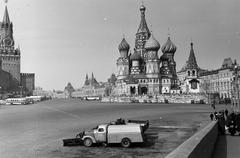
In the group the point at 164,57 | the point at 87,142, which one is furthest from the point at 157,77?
the point at 87,142

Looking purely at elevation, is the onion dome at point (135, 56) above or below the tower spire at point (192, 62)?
above

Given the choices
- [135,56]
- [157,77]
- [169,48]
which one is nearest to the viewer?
[157,77]

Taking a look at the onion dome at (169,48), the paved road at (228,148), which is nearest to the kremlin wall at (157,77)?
the onion dome at (169,48)

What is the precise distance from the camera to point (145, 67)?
14238 centimetres

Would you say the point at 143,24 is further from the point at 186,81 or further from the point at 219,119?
the point at 219,119

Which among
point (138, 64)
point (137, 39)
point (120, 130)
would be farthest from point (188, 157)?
point (137, 39)

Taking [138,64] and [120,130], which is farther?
[138,64]

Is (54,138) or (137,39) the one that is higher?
(137,39)

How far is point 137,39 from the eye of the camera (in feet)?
491

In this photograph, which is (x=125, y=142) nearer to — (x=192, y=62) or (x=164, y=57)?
(x=192, y=62)

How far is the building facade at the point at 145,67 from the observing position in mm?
131250

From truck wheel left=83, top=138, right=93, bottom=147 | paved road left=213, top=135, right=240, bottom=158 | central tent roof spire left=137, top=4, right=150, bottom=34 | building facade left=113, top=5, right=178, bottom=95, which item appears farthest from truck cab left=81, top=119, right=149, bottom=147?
central tent roof spire left=137, top=4, right=150, bottom=34

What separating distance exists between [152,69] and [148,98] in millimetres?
18075

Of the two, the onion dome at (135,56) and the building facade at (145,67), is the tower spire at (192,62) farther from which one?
the onion dome at (135,56)
